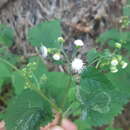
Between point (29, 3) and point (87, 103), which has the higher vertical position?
point (29, 3)

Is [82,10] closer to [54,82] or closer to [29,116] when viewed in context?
[54,82]

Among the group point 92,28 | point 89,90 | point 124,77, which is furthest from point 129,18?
point 92,28

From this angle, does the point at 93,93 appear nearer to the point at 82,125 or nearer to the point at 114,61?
the point at 114,61

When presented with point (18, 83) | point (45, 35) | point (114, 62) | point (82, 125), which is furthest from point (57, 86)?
point (82, 125)

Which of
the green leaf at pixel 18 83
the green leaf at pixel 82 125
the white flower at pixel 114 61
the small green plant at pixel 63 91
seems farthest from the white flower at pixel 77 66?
the green leaf at pixel 82 125

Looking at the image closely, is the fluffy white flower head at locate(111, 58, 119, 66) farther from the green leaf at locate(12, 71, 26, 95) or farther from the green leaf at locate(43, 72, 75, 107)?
the green leaf at locate(12, 71, 26, 95)

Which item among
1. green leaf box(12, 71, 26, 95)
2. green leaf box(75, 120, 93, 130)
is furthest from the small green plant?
green leaf box(75, 120, 93, 130)
